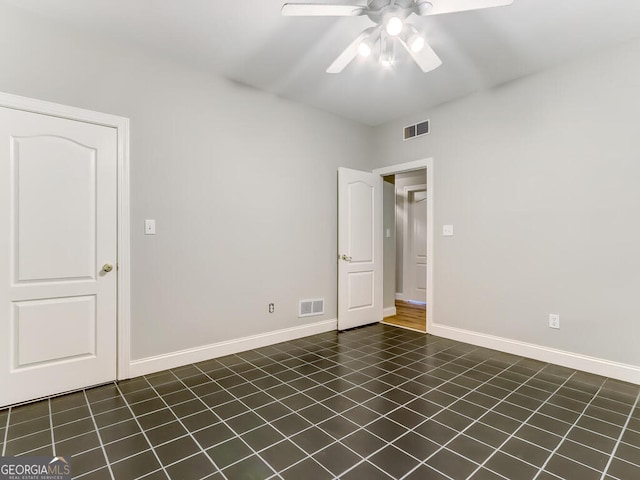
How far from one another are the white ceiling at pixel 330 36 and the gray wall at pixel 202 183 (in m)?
0.23

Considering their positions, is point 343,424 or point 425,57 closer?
point 343,424

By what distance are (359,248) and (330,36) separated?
8.38 ft

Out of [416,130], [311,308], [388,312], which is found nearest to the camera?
[311,308]

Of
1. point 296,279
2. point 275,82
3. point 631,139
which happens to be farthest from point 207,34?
point 631,139

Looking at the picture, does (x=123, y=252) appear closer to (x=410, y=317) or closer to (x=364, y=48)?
(x=364, y=48)

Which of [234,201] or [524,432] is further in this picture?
[234,201]

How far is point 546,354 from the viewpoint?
3.16m

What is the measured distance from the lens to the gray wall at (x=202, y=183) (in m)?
2.56

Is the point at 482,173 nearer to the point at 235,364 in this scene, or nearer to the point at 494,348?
the point at 494,348

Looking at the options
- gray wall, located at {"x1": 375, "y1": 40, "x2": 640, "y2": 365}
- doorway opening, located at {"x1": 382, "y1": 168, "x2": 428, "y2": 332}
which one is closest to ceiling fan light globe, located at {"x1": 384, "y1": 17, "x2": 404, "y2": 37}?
gray wall, located at {"x1": 375, "y1": 40, "x2": 640, "y2": 365}

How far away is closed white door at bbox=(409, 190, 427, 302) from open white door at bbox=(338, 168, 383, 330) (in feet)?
6.51

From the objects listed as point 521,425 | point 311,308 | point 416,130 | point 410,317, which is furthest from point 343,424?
point 416,130

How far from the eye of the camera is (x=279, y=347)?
360 cm

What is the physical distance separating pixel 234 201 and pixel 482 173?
271cm
